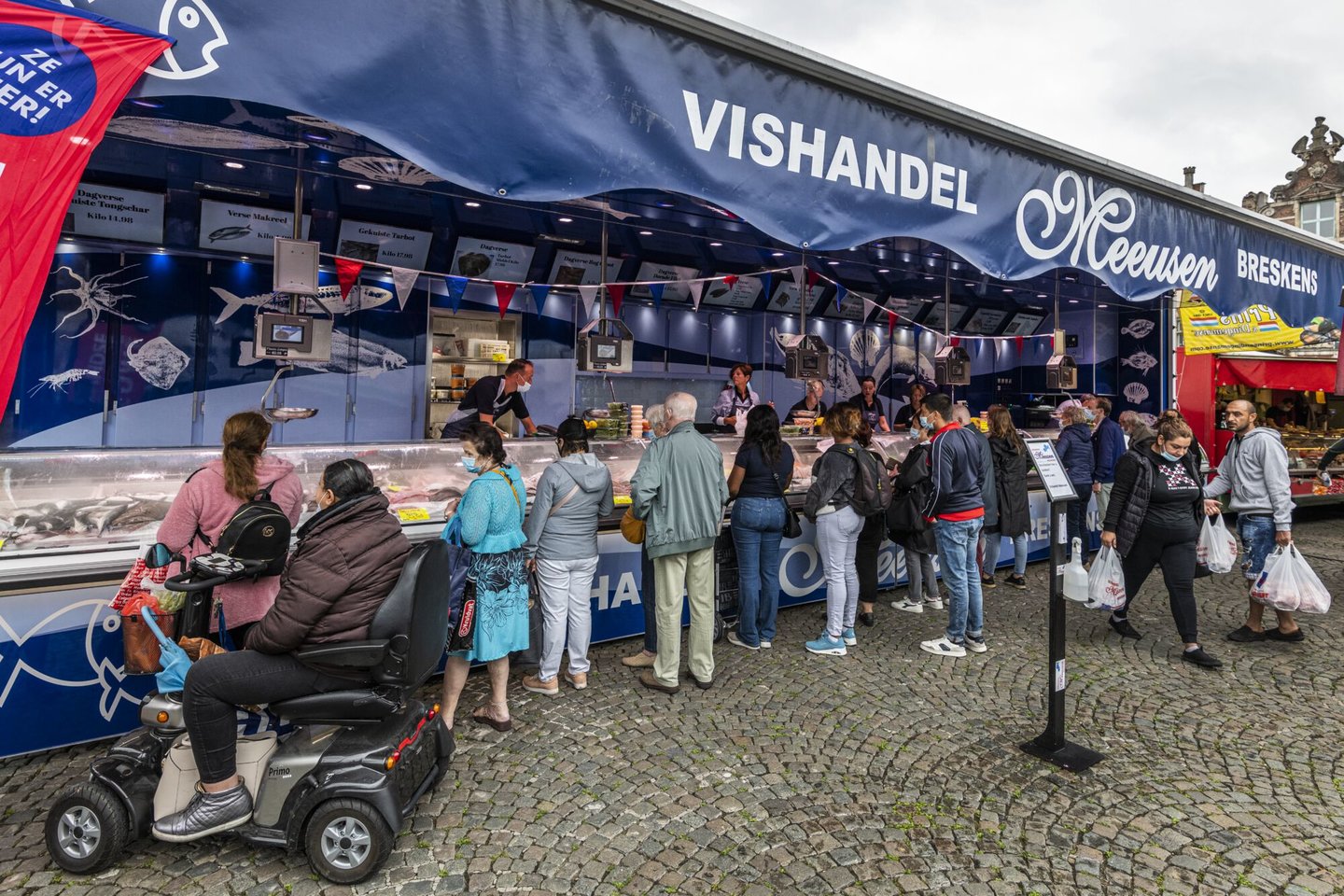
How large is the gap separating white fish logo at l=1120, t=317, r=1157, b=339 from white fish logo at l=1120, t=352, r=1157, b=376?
29 centimetres

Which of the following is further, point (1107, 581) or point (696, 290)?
point (696, 290)

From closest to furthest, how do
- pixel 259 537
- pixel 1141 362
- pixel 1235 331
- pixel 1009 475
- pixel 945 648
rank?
pixel 259 537 → pixel 945 648 → pixel 1009 475 → pixel 1235 331 → pixel 1141 362

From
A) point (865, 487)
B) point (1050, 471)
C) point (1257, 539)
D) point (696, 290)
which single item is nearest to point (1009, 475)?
point (1257, 539)

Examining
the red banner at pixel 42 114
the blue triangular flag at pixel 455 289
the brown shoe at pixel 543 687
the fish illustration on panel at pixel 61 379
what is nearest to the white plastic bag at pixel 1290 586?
the brown shoe at pixel 543 687

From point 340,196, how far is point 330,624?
5.60m

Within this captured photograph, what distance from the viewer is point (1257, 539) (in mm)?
5422

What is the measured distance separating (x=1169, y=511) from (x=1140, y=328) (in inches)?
322

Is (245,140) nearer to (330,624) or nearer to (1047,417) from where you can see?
(330,624)

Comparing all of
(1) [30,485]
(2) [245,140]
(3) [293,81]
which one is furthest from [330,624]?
(2) [245,140]

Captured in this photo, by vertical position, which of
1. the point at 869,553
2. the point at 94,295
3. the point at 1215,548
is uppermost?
the point at 94,295

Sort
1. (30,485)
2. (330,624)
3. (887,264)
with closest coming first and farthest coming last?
(330,624) < (30,485) < (887,264)

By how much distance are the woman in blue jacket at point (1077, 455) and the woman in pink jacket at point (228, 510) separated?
22.7 ft

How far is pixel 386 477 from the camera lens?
212 inches

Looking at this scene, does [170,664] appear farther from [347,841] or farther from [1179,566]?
[1179,566]
